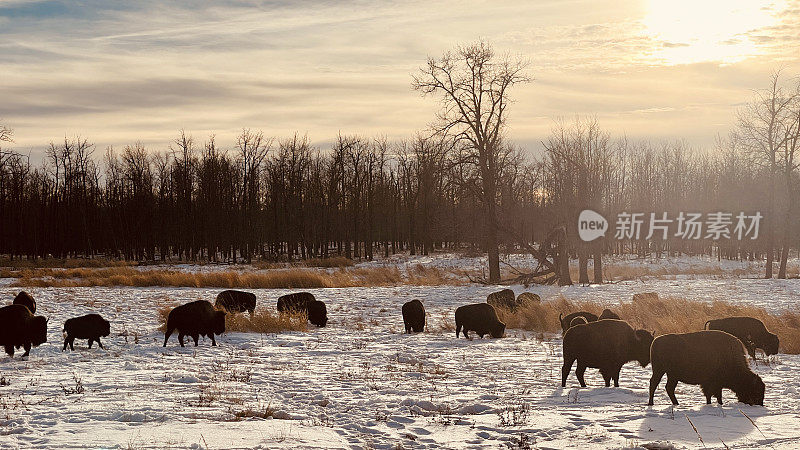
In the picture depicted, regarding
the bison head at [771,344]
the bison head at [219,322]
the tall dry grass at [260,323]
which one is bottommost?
the bison head at [771,344]

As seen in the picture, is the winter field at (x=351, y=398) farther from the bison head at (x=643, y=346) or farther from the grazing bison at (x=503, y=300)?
the grazing bison at (x=503, y=300)

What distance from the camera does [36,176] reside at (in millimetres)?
87500

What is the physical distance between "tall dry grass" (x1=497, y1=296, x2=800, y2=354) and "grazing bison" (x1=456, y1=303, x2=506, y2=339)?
1886 millimetres

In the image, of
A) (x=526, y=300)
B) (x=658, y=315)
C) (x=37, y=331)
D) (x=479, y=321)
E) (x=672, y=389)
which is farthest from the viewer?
(x=526, y=300)

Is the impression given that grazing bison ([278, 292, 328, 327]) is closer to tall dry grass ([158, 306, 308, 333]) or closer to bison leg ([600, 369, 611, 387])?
tall dry grass ([158, 306, 308, 333])

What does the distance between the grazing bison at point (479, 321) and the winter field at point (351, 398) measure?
415mm

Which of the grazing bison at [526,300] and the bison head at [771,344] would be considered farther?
the grazing bison at [526,300]

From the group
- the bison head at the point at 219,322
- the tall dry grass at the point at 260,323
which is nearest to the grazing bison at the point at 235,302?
the tall dry grass at the point at 260,323

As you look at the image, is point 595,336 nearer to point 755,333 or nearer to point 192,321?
point 755,333

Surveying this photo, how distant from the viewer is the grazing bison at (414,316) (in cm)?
1708

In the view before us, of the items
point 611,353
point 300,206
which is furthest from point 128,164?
point 611,353

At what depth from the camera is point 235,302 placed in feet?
64.3

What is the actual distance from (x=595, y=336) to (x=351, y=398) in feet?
13.0

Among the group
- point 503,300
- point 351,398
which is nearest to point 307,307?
point 503,300
